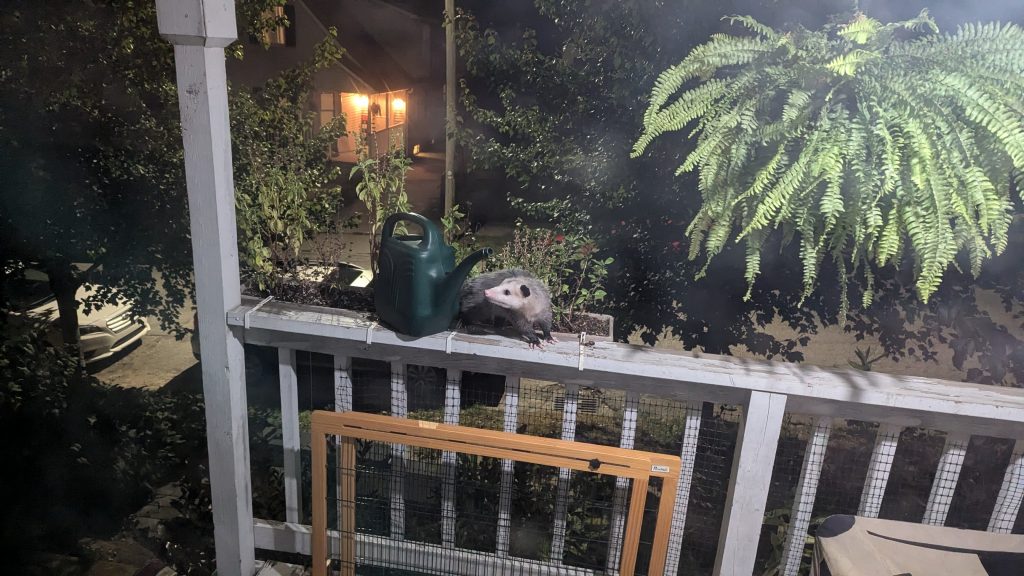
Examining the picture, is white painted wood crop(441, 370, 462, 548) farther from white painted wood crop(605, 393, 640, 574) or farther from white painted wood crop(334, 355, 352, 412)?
white painted wood crop(605, 393, 640, 574)

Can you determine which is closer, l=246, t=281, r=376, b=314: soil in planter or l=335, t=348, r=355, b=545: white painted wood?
l=335, t=348, r=355, b=545: white painted wood

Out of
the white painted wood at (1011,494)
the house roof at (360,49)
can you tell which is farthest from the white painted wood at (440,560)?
the house roof at (360,49)

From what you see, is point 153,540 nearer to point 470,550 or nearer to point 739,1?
point 470,550

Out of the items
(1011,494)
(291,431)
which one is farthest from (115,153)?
→ (1011,494)

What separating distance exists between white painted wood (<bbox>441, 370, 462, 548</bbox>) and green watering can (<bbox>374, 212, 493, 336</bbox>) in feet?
0.62

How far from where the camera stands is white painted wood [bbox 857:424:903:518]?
5.09 ft

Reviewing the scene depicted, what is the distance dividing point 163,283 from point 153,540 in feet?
3.69

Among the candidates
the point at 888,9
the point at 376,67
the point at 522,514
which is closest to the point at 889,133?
the point at 888,9

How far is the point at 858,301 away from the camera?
2434 millimetres

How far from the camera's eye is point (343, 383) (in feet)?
5.83

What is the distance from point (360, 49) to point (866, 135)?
6.78ft

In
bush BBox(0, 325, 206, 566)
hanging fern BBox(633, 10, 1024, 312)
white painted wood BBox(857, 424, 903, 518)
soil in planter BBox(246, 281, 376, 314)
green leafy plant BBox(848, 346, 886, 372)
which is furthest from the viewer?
green leafy plant BBox(848, 346, 886, 372)

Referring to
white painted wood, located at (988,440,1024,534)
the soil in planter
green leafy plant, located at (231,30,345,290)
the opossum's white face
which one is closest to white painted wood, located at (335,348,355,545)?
the soil in planter

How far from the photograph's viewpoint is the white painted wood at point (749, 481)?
1.52 m
